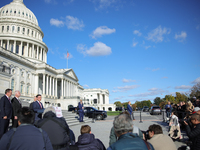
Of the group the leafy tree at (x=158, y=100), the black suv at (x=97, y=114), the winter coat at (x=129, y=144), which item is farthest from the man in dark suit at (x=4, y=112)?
the leafy tree at (x=158, y=100)

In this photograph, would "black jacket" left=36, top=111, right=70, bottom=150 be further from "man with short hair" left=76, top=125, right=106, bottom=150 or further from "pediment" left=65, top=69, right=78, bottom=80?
"pediment" left=65, top=69, right=78, bottom=80

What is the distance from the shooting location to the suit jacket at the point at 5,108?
754 centimetres

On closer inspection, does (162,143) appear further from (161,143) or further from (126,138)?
(126,138)

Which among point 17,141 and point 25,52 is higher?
point 25,52

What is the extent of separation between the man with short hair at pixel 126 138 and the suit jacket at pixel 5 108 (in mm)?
6618

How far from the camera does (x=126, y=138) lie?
2402mm

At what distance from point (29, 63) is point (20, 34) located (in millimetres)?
17766

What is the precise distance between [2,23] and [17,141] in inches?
2946

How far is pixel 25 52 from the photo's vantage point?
65.4 m

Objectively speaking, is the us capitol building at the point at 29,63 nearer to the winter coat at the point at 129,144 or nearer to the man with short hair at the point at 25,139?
the man with short hair at the point at 25,139

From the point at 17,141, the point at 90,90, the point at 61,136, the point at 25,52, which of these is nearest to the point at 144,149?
the point at 17,141

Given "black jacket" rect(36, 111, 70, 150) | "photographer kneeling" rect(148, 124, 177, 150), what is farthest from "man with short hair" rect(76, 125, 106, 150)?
"photographer kneeling" rect(148, 124, 177, 150)

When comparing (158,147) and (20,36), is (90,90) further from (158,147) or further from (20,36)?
(158,147)

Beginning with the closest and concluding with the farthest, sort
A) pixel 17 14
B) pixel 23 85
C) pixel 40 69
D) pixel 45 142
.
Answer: pixel 45 142 < pixel 23 85 < pixel 40 69 < pixel 17 14
